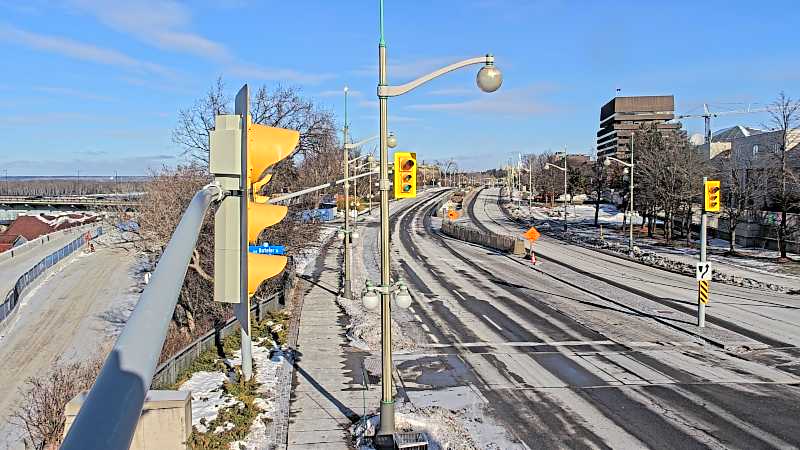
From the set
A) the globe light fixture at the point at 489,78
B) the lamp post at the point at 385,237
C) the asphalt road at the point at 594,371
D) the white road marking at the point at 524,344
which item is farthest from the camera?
the white road marking at the point at 524,344

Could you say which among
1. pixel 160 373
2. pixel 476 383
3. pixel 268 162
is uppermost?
pixel 268 162

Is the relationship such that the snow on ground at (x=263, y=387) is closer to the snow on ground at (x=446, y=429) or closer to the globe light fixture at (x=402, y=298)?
the snow on ground at (x=446, y=429)

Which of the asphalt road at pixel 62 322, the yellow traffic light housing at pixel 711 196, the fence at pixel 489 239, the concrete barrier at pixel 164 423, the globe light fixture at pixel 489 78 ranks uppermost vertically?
the globe light fixture at pixel 489 78

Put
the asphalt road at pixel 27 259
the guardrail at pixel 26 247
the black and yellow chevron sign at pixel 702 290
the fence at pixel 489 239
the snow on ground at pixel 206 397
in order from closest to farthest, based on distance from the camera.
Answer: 1. the snow on ground at pixel 206 397
2. the black and yellow chevron sign at pixel 702 290
3. the fence at pixel 489 239
4. the asphalt road at pixel 27 259
5. the guardrail at pixel 26 247

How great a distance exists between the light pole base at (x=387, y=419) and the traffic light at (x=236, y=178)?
10.4m

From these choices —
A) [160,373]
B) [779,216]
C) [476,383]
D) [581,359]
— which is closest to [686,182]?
[779,216]

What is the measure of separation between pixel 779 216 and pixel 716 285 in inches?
986

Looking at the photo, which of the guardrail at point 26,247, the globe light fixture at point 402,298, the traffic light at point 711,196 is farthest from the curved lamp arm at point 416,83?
the guardrail at point 26,247

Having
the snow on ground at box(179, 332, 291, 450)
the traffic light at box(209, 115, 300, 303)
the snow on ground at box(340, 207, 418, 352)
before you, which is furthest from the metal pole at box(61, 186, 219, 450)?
the snow on ground at box(340, 207, 418, 352)

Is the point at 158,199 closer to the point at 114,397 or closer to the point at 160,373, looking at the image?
the point at 160,373

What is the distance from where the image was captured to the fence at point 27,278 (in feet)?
144

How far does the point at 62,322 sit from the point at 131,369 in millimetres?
45557

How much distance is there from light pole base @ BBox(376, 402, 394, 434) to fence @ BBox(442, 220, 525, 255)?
38.5 m

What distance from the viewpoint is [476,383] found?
18.6 meters
